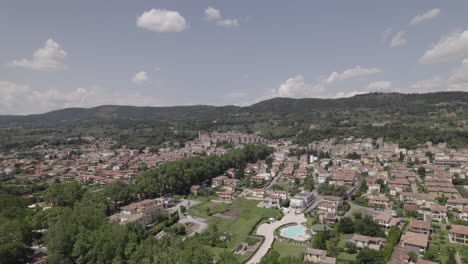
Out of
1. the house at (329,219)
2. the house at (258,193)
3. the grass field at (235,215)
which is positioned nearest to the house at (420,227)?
the house at (329,219)

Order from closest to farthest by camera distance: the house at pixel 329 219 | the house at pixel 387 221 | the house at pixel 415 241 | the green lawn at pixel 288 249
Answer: the house at pixel 415 241
the green lawn at pixel 288 249
the house at pixel 387 221
the house at pixel 329 219

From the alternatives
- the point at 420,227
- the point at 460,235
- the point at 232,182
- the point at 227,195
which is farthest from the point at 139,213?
the point at 460,235

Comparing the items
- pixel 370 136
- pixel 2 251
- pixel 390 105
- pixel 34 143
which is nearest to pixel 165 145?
pixel 34 143

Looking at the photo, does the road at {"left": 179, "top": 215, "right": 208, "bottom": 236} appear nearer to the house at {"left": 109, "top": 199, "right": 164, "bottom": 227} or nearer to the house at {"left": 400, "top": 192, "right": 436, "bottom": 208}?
the house at {"left": 109, "top": 199, "right": 164, "bottom": 227}

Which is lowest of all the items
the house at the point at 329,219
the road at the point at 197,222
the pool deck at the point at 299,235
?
the road at the point at 197,222

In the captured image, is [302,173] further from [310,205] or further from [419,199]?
[419,199]

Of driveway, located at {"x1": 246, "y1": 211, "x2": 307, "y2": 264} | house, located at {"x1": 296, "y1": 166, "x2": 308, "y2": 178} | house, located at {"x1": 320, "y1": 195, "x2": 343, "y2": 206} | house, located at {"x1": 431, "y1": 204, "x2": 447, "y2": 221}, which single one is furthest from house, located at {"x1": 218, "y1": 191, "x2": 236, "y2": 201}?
house, located at {"x1": 431, "y1": 204, "x2": 447, "y2": 221}

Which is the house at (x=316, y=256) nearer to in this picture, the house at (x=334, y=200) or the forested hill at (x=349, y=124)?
the house at (x=334, y=200)
